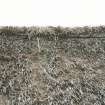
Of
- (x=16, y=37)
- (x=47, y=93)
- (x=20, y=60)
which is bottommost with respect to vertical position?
(x=47, y=93)

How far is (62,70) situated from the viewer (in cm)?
349

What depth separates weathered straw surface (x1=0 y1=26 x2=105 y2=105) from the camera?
10.5ft

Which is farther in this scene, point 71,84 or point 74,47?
point 74,47

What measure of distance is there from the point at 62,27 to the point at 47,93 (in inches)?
36.6

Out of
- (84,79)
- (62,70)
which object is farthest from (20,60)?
(84,79)

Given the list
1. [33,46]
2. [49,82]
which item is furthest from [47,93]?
[33,46]

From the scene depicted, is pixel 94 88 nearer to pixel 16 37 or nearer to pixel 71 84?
pixel 71 84

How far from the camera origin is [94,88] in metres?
3.29

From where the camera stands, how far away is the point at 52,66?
11.5 feet

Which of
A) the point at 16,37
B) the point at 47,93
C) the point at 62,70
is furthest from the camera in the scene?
the point at 16,37

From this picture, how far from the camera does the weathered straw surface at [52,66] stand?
10.5 feet

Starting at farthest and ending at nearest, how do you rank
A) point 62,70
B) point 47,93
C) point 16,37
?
point 16,37, point 62,70, point 47,93
